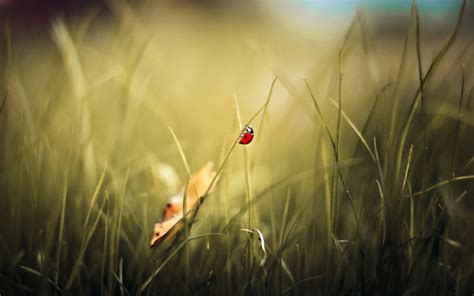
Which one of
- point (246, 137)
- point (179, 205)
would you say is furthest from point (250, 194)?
point (179, 205)

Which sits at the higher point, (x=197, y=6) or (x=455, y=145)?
(x=197, y=6)

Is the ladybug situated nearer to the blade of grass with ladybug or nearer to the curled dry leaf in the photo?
the blade of grass with ladybug

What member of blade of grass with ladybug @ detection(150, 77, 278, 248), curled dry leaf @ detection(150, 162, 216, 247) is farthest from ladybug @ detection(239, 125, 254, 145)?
curled dry leaf @ detection(150, 162, 216, 247)

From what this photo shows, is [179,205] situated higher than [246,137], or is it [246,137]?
[246,137]

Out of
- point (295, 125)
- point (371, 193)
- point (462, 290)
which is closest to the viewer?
point (462, 290)

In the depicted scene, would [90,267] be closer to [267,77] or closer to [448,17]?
[267,77]

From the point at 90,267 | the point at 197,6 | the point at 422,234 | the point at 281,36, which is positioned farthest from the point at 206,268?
the point at 197,6

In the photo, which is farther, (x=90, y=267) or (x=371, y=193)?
(x=371, y=193)

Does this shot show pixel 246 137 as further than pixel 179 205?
No

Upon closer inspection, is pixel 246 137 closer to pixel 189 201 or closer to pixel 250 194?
pixel 250 194
